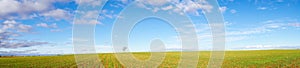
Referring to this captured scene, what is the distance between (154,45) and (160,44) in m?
0.46

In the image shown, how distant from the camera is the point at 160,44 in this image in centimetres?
1762

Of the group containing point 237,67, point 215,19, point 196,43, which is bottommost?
point 237,67

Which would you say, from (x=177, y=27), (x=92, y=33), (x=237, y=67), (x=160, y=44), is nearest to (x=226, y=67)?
(x=237, y=67)

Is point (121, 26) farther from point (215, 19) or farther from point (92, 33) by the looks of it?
point (215, 19)

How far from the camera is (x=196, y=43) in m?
13.7

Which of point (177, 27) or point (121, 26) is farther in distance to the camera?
point (177, 27)

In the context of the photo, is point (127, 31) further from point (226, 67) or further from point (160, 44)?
point (226, 67)

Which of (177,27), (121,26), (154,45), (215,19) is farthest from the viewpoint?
(154,45)

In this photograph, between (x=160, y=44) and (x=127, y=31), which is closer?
(x=127, y=31)

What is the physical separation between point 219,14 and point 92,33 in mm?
4811

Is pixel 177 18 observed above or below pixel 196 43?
above

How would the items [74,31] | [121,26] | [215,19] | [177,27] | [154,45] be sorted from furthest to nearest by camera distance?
[154,45] < [177,27] < [121,26] < [215,19] < [74,31]

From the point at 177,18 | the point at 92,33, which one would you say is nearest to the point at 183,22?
the point at 177,18

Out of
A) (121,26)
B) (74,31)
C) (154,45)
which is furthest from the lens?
(154,45)
